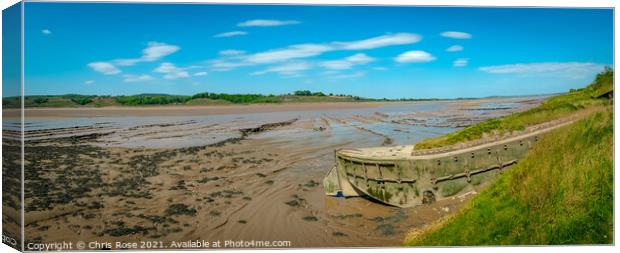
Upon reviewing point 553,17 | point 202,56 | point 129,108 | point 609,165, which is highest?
point 553,17

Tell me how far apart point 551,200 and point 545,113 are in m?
1.56

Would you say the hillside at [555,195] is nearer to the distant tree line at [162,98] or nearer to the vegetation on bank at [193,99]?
the vegetation on bank at [193,99]

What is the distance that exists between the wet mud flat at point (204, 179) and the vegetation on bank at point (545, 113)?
5.8 inches

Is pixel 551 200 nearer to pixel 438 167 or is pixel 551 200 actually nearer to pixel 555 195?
pixel 555 195

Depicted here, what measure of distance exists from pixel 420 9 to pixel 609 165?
3516 mm

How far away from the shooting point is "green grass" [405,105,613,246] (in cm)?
745

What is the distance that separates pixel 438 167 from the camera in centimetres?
831

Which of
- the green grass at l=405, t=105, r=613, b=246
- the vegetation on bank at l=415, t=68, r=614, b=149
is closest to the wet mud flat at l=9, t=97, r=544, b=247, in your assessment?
the vegetation on bank at l=415, t=68, r=614, b=149

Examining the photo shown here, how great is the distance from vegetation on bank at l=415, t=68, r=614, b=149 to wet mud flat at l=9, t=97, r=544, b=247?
0.48 ft

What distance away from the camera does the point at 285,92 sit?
28.2 ft

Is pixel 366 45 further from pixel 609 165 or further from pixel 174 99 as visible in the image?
pixel 609 165

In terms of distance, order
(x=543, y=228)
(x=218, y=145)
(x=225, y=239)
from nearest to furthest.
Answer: (x=543, y=228)
(x=225, y=239)
(x=218, y=145)

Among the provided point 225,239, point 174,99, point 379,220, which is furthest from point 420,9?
point 225,239

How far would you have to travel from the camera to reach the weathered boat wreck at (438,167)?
27.0 ft
